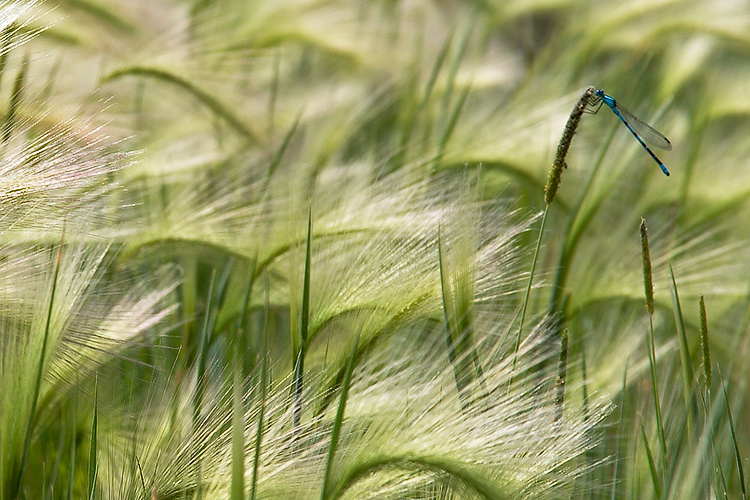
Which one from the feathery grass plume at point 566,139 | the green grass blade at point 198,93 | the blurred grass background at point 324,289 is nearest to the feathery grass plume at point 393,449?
the blurred grass background at point 324,289

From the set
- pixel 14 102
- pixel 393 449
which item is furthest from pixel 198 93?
pixel 393 449

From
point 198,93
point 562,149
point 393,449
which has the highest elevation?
point 198,93

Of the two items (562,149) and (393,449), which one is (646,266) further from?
(393,449)

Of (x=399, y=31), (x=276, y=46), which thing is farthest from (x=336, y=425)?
(x=399, y=31)

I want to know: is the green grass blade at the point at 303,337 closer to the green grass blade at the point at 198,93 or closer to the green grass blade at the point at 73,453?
the green grass blade at the point at 73,453

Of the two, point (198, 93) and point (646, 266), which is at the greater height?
point (198, 93)

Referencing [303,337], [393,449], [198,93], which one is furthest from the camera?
[198,93]

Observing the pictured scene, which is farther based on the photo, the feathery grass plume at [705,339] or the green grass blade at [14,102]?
the green grass blade at [14,102]

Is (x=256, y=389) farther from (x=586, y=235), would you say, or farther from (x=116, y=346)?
(x=586, y=235)

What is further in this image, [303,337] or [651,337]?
[303,337]

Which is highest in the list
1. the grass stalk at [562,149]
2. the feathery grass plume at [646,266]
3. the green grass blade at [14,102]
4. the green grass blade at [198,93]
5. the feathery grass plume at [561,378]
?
the green grass blade at [198,93]
